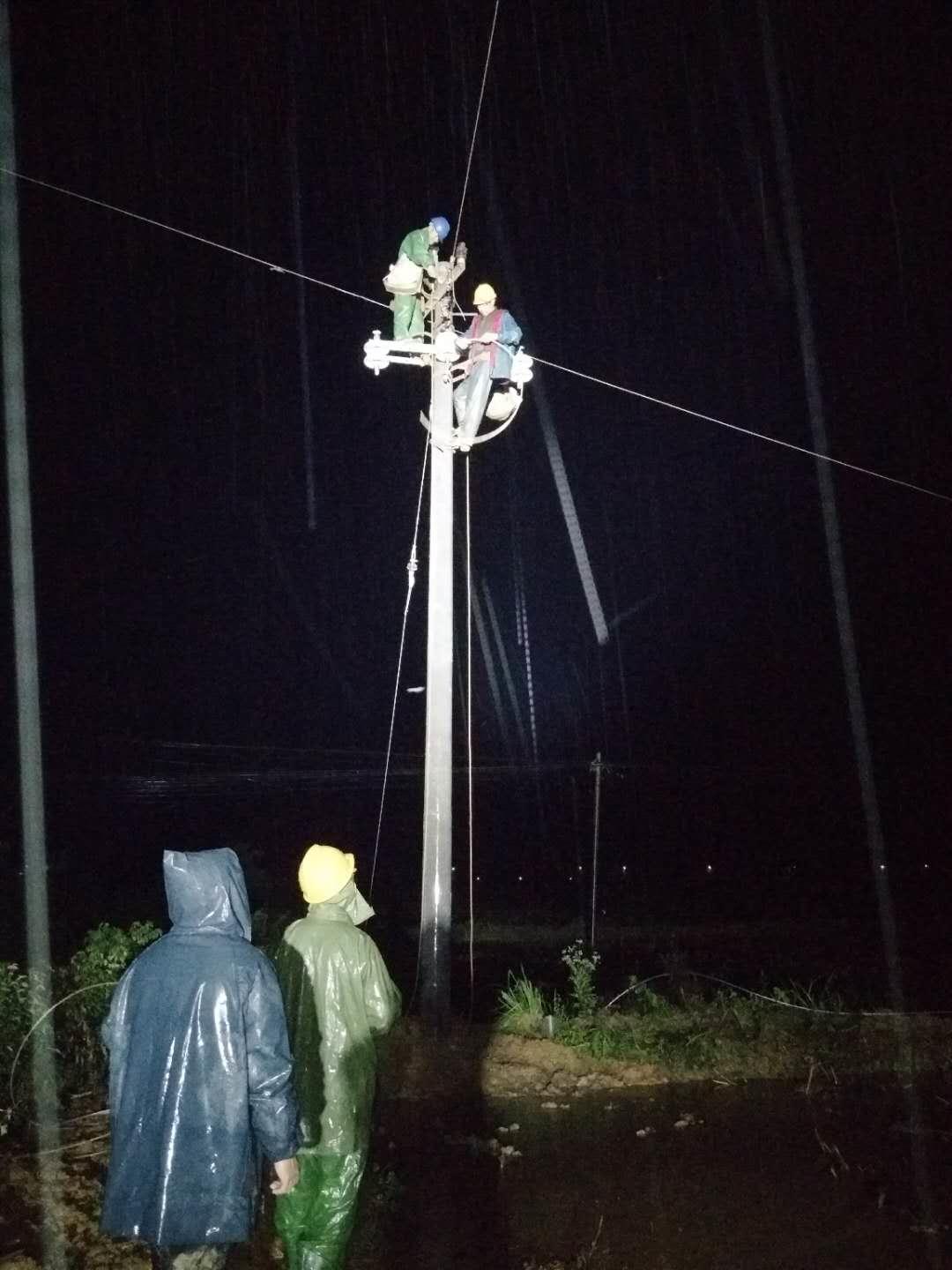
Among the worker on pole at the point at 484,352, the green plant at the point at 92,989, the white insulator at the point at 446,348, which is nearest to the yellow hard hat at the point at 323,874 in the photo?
the green plant at the point at 92,989

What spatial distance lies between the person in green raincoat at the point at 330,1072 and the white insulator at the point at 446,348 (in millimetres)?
4536

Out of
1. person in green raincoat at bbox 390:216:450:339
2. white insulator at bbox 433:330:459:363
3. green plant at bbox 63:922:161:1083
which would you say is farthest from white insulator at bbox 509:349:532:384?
green plant at bbox 63:922:161:1083

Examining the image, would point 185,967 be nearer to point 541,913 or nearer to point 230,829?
point 541,913

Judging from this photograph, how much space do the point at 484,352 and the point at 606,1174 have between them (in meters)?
5.32

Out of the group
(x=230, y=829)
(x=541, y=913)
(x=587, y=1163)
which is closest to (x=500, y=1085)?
(x=587, y=1163)

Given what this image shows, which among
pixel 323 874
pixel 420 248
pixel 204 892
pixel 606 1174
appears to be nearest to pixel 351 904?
pixel 323 874

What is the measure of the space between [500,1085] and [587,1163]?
1300 mm

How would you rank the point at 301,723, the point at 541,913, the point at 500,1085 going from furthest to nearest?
the point at 301,723 < the point at 541,913 < the point at 500,1085

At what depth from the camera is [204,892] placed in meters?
2.87

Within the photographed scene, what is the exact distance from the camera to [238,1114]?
2809mm

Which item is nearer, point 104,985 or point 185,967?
point 185,967

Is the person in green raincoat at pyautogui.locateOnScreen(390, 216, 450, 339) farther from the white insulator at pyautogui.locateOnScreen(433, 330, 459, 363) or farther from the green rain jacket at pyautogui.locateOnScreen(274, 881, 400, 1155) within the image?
the green rain jacket at pyautogui.locateOnScreen(274, 881, 400, 1155)

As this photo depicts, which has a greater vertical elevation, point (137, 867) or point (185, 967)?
point (185, 967)

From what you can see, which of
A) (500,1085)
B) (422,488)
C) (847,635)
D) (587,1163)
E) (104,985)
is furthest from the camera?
(847,635)
